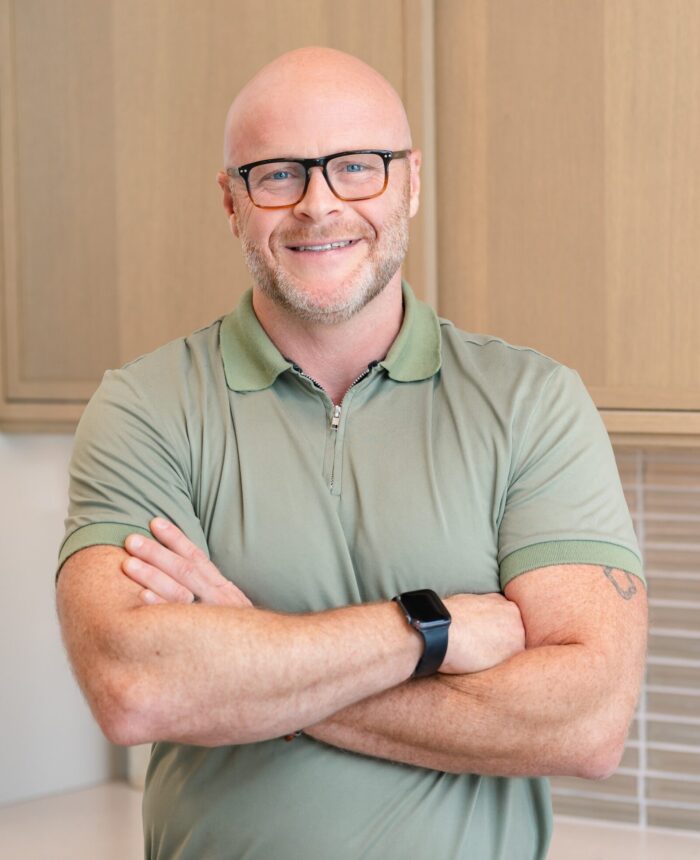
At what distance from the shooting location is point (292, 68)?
1.26m

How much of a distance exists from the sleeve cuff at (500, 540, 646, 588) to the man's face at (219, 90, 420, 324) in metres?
0.30

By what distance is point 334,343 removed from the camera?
1.28 metres

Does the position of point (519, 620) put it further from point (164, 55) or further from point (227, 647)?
point (164, 55)

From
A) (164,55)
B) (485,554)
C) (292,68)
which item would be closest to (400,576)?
(485,554)

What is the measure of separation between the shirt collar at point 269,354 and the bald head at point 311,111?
0.17 meters

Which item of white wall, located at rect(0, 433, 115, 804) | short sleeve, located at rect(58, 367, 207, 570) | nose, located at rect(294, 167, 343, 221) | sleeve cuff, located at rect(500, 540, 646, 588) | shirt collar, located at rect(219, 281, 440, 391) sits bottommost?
white wall, located at rect(0, 433, 115, 804)

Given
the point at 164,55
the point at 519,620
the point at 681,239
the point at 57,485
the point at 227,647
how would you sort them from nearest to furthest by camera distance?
the point at 227,647 → the point at 519,620 → the point at 681,239 → the point at 164,55 → the point at 57,485

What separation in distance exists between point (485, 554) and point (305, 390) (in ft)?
0.80

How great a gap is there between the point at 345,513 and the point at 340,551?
40 mm

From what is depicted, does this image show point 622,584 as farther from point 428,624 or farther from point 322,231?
point 322,231

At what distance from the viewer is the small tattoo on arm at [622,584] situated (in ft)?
3.82

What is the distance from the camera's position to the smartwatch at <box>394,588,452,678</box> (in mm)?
1084

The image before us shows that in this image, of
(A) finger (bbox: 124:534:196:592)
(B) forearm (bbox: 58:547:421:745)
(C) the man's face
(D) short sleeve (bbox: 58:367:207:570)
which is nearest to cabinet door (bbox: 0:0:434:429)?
(C) the man's face

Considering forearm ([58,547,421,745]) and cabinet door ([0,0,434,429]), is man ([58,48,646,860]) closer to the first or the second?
forearm ([58,547,421,745])
